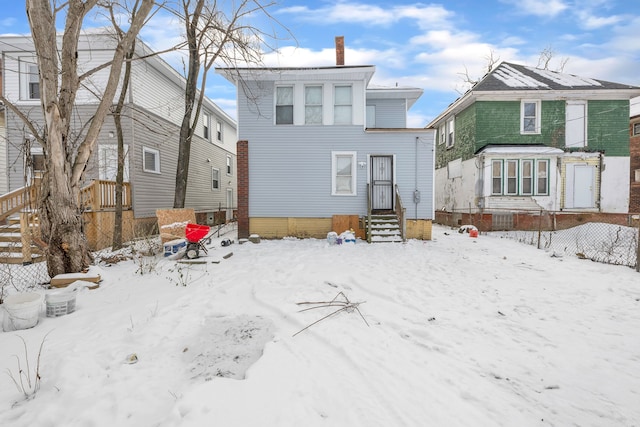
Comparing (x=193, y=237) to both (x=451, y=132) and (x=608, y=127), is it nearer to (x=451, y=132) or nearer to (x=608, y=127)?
(x=451, y=132)

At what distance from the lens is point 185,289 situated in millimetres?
5941

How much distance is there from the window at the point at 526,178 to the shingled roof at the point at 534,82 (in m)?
4.01

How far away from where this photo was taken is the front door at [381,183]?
44.5ft

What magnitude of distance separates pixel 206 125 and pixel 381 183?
40.5 feet

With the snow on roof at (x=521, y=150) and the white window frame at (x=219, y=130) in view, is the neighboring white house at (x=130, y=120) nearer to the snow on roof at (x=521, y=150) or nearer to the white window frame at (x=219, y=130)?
the white window frame at (x=219, y=130)

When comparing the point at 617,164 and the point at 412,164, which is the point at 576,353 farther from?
the point at 617,164

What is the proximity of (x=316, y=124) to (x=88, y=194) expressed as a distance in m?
8.67

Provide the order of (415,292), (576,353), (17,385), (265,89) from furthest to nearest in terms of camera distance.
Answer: (265,89)
(415,292)
(576,353)
(17,385)

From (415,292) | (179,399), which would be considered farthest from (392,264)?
(179,399)

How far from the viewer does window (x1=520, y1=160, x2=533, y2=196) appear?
16141mm

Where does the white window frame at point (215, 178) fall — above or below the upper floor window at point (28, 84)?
below

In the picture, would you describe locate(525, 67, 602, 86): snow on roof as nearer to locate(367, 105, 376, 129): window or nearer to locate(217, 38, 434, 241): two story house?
locate(217, 38, 434, 241): two story house

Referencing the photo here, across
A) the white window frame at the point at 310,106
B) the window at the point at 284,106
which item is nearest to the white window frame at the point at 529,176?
the white window frame at the point at 310,106

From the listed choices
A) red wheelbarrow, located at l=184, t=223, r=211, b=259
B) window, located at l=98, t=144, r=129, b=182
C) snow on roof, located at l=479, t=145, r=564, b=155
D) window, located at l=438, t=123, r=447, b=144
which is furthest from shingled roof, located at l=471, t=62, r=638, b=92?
window, located at l=98, t=144, r=129, b=182
